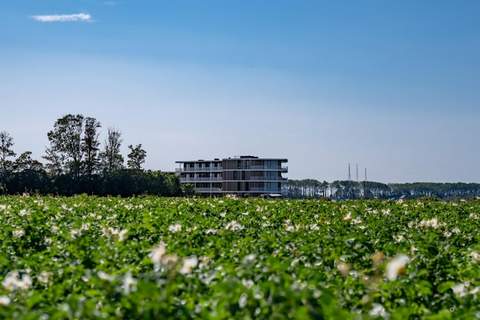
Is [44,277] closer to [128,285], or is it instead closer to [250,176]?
[128,285]

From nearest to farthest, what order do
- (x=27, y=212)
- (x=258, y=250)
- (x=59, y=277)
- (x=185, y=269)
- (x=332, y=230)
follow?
(x=185, y=269) → (x=59, y=277) → (x=258, y=250) → (x=332, y=230) → (x=27, y=212)

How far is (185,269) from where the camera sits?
5973 millimetres

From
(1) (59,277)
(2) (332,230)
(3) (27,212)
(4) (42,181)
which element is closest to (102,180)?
(4) (42,181)

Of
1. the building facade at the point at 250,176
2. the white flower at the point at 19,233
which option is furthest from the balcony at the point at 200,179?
the white flower at the point at 19,233

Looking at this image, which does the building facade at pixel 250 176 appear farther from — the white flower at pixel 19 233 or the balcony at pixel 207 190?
the white flower at pixel 19 233

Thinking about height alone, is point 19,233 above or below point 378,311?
→ above

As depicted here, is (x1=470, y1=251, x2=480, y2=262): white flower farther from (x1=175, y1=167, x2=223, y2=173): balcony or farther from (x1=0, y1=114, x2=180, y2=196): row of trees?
(x1=175, y1=167, x2=223, y2=173): balcony

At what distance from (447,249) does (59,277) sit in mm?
5807

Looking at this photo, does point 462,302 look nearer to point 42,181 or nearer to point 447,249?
point 447,249

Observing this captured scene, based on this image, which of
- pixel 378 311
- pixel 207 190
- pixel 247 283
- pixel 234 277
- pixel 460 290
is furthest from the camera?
pixel 207 190

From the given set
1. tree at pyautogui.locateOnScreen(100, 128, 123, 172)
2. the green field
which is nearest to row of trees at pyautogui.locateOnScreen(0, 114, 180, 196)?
tree at pyautogui.locateOnScreen(100, 128, 123, 172)

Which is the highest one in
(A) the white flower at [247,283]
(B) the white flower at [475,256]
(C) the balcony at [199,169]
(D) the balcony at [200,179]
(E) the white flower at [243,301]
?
(C) the balcony at [199,169]

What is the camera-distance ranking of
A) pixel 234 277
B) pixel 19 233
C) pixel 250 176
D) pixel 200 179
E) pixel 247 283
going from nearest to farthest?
pixel 247 283 → pixel 234 277 → pixel 19 233 → pixel 250 176 → pixel 200 179

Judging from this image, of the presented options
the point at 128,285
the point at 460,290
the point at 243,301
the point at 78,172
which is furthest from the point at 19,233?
the point at 78,172
